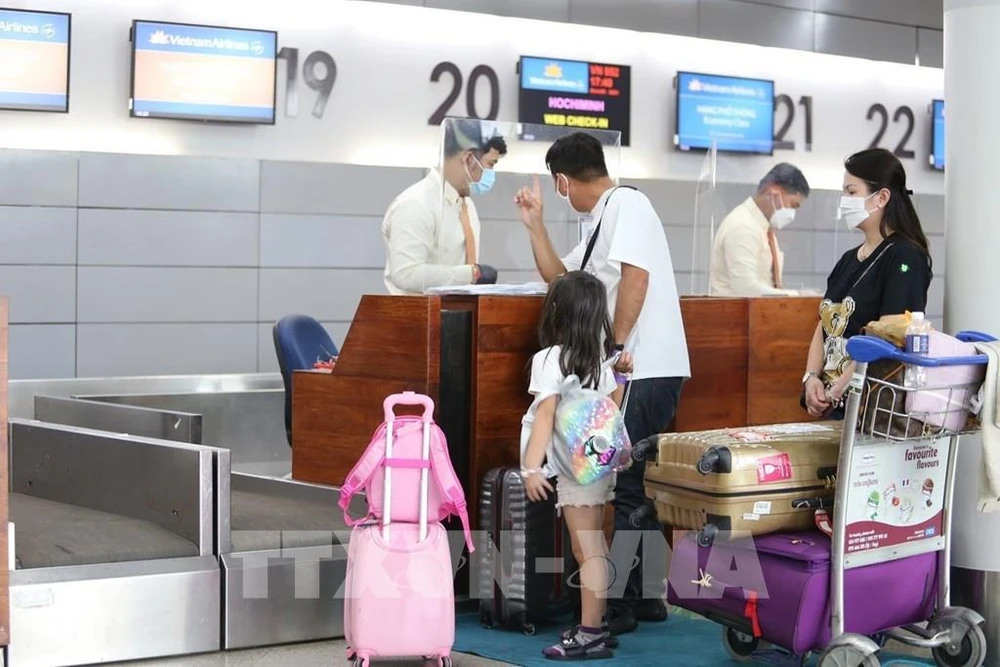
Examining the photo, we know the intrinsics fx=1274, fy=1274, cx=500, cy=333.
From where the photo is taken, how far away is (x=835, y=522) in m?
3.12

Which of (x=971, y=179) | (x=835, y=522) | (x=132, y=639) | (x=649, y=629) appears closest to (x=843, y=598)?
(x=835, y=522)

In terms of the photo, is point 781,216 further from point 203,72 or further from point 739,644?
point 203,72

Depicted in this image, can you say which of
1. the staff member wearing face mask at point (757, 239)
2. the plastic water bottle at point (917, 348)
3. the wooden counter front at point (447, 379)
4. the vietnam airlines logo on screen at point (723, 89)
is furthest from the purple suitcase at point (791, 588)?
the vietnam airlines logo on screen at point (723, 89)

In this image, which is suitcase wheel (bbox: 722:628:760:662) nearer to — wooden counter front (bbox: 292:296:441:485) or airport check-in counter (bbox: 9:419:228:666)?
wooden counter front (bbox: 292:296:441:485)

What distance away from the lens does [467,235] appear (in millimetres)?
4414

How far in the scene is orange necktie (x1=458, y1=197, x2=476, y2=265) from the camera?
442 centimetres

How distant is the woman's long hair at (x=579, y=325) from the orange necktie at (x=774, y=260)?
1.90 meters

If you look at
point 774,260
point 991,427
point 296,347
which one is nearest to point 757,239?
point 774,260

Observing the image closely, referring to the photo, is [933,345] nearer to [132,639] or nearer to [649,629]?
[649,629]

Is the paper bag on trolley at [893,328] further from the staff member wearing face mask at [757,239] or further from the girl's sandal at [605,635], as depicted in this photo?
the staff member wearing face mask at [757,239]

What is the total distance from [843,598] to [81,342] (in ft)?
17.0

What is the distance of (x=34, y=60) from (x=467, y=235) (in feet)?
12.4

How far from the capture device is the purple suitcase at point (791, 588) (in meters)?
3.12

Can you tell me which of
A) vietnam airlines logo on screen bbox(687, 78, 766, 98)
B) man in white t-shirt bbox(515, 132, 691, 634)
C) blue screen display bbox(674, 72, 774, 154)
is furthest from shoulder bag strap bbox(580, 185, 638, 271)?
vietnam airlines logo on screen bbox(687, 78, 766, 98)
